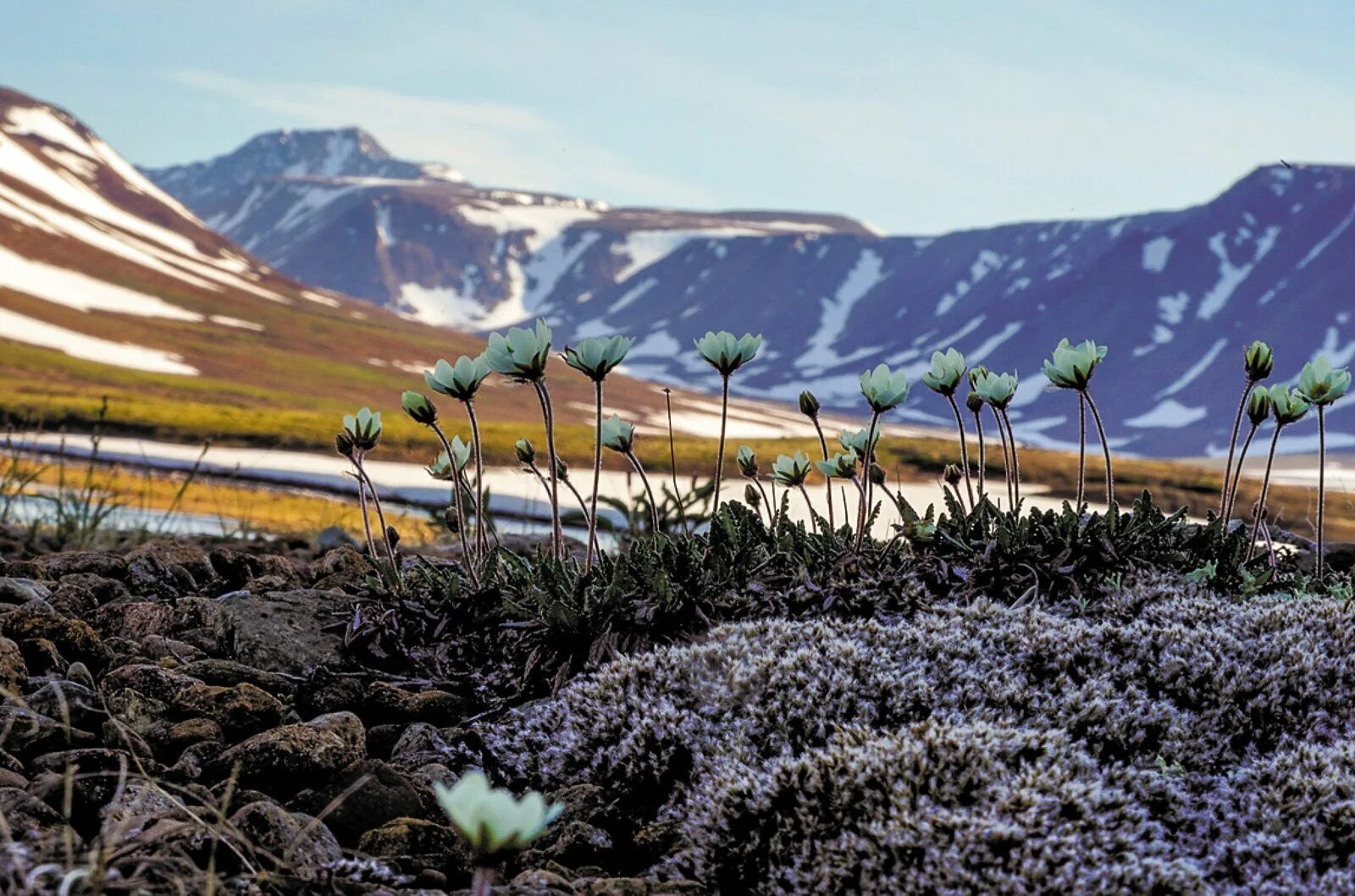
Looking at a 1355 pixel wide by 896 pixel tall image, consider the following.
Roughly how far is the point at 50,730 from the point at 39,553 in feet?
11.5

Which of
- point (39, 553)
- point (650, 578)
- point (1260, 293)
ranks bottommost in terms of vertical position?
point (39, 553)

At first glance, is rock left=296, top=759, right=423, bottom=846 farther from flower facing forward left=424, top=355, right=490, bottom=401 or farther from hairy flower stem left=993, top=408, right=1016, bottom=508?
hairy flower stem left=993, top=408, right=1016, bottom=508

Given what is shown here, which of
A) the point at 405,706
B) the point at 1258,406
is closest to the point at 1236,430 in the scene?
the point at 1258,406

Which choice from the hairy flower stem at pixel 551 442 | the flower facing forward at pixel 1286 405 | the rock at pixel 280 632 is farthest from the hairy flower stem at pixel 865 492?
the rock at pixel 280 632

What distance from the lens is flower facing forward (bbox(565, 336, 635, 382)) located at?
3742 mm

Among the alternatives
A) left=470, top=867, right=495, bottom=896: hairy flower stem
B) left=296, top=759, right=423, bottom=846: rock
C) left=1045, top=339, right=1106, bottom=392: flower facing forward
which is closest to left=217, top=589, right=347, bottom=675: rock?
left=296, top=759, right=423, bottom=846: rock

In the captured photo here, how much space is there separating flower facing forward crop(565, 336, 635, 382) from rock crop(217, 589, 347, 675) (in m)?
1.22

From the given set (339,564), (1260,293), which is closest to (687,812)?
(339,564)

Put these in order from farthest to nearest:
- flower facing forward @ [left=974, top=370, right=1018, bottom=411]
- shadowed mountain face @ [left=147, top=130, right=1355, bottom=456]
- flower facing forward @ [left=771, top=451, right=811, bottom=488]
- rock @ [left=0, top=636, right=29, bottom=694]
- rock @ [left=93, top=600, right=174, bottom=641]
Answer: shadowed mountain face @ [left=147, top=130, right=1355, bottom=456] → flower facing forward @ [left=771, top=451, right=811, bottom=488] → flower facing forward @ [left=974, top=370, right=1018, bottom=411] → rock @ [left=93, top=600, right=174, bottom=641] → rock @ [left=0, top=636, right=29, bottom=694]

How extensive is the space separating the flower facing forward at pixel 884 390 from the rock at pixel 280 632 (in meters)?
1.93

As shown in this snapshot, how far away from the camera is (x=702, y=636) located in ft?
12.5

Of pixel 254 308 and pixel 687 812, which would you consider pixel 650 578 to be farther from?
pixel 254 308

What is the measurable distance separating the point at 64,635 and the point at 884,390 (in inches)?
104

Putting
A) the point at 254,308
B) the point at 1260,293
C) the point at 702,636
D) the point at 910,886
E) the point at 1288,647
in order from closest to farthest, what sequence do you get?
1. the point at 910,886
2. the point at 1288,647
3. the point at 702,636
4. the point at 254,308
5. the point at 1260,293
